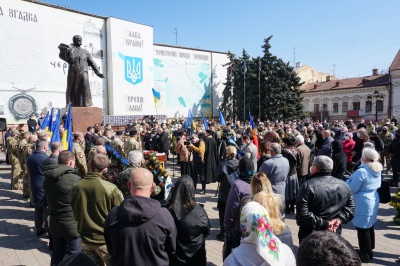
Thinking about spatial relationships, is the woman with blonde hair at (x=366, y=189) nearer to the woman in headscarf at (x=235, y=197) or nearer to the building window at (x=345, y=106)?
the woman in headscarf at (x=235, y=197)

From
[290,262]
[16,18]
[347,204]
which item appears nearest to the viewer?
[290,262]

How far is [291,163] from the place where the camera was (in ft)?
22.5

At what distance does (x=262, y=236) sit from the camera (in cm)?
209

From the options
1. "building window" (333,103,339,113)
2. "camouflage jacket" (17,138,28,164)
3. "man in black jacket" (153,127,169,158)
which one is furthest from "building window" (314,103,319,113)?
"camouflage jacket" (17,138,28,164)

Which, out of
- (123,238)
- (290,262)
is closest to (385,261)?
(290,262)

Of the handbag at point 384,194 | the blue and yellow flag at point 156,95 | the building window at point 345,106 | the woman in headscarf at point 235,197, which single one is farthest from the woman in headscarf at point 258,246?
the building window at point 345,106

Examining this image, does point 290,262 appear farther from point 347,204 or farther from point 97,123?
point 97,123

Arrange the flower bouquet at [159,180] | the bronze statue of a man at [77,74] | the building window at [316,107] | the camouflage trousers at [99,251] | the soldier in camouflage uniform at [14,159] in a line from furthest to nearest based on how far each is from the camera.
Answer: the building window at [316,107], the bronze statue of a man at [77,74], the soldier in camouflage uniform at [14,159], the flower bouquet at [159,180], the camouflage trousers at [99,251]

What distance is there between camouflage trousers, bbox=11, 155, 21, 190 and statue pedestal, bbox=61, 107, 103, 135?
2.13 meters

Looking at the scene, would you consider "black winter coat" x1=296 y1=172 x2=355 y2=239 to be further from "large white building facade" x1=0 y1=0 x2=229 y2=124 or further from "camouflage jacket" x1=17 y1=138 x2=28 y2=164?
"large white building facade" x1=0 y1=0 x2=229 y2=124

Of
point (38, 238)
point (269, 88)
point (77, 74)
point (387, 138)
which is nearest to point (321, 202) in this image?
point (38, 238)

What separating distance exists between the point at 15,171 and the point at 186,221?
8.37 meters

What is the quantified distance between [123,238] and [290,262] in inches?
54.1

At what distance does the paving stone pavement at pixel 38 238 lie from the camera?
16.5ft
